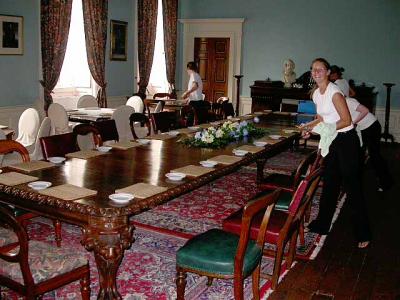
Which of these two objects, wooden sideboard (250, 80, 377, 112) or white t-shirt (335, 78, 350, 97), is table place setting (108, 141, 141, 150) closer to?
white t-shirt (335, 78, 350, 97)

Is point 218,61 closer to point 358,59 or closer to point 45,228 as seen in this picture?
→ point 358,59

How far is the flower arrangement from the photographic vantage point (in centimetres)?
471

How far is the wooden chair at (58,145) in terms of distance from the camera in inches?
165

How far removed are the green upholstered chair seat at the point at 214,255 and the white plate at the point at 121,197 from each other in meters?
0.44

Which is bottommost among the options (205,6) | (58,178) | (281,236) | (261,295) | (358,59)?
(261,295)

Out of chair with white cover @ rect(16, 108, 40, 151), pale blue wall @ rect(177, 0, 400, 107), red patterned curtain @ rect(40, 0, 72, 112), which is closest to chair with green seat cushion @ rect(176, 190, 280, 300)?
chair with white cover @ rect(16, 108, 40, 151)

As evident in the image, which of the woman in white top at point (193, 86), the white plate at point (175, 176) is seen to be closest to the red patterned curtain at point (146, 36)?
the woman in white top at point (193, 86)

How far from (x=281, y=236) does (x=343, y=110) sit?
4.78 feet

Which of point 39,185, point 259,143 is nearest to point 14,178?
point 39,185

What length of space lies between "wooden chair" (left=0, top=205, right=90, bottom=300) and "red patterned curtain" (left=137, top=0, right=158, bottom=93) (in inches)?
328

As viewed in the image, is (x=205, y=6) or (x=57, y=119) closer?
(x=57, y=119)

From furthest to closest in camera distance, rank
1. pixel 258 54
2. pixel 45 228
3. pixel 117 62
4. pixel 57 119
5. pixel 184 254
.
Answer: pixel 258 54, pixel 117 62, pixel 57 119, pixel 45 228, pixel 184 254

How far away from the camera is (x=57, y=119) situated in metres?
6.69

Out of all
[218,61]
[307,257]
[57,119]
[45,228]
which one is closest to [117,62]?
[218,61]
